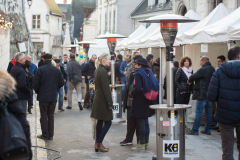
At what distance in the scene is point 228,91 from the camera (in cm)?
633

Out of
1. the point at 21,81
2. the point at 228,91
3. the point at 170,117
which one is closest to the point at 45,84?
the point at 21,81

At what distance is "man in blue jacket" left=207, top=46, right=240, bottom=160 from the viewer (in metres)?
6.30

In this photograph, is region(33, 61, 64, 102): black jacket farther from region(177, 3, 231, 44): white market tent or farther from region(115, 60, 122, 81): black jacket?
region(115, 60, 122, 81): black jacket

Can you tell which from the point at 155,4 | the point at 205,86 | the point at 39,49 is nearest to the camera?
the point at 205,86

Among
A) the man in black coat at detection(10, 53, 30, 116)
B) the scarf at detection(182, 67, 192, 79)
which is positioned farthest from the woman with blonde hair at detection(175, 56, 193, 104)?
the man in black coat at detection(10, 53, 30, 116)

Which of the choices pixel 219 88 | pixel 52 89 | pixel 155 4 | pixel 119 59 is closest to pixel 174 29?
pixel 219 88

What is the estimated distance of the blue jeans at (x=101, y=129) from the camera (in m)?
8.67

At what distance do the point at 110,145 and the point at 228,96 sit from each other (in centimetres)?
381

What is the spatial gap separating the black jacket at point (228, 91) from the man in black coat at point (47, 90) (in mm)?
4444

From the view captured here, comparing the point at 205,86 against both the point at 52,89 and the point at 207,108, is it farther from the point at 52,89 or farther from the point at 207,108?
the point at 52,89

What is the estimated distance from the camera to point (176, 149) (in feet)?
23.8

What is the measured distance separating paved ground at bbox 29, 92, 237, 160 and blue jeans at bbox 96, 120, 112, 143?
1.01ft

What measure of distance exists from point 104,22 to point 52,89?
42114 mm

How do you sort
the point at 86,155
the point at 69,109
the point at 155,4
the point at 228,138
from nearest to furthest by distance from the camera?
the point at 228,138 → the point at 86,155 → the point at 69,109 → the point at 155,4
